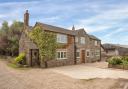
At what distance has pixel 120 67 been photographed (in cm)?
2183

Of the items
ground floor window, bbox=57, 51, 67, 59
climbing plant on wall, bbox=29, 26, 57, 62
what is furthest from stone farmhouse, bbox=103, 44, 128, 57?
climbing plant on wall, bbox=29, 26, 57, 62

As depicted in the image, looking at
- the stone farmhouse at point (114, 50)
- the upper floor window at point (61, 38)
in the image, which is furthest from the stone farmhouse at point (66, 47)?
the stone farmhouse at point (114, 50)

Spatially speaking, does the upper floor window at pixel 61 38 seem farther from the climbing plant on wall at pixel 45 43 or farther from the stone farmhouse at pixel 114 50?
A: the stone farmhouse at pixel 114 50

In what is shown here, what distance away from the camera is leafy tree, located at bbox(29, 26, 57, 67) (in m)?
23.2

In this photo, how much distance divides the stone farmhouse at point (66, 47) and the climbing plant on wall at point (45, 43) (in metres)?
0.81

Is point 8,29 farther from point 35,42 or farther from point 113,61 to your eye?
point 113,61

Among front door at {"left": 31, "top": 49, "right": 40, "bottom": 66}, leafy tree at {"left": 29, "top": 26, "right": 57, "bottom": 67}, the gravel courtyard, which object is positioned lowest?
the gravel courtyard

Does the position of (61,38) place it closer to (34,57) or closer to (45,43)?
(45,43)

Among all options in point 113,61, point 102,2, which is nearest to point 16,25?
point 113,61

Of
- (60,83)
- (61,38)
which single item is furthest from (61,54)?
(60,83)

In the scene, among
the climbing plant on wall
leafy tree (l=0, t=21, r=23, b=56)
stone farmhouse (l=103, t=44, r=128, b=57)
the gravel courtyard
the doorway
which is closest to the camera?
the gravel courtyard

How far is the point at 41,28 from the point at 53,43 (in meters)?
3.07

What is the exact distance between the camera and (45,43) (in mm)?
23328

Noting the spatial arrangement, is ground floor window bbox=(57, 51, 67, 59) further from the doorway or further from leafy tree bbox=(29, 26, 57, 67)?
the doorway
